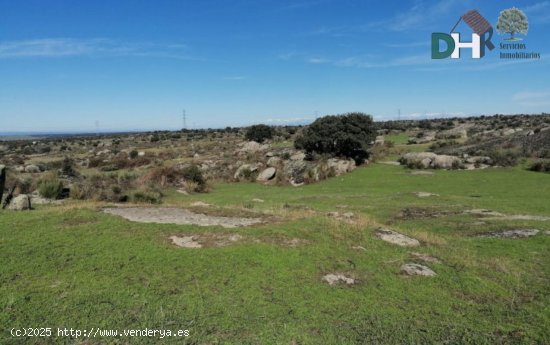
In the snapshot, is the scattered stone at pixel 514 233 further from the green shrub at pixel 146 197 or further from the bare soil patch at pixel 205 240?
the green shrub at pixel 146 197

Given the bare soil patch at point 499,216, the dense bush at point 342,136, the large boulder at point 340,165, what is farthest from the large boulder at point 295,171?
the bare soil patch at point 499,216

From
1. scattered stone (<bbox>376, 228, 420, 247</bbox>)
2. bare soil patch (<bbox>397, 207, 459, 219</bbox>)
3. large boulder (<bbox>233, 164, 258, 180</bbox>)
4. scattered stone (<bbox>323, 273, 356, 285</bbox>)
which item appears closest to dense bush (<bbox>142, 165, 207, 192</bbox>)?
large boulder (<bbox>233, 164, 258, 180</bbox>)

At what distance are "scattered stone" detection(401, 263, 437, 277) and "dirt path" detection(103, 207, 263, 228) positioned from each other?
14.9 feet

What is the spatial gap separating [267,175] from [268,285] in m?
25.1

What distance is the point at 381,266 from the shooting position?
8359 mm

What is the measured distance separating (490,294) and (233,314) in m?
4.78

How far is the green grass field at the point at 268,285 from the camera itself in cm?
584

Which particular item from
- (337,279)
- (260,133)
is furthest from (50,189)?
(260,133)

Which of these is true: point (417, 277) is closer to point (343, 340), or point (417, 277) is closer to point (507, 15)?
point (343, 340)

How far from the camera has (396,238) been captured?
10406 mm

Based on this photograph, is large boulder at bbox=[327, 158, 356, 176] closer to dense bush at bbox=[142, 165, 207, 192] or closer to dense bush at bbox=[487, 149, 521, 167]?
dense bush at bbox=[142, 165, 207, 192]

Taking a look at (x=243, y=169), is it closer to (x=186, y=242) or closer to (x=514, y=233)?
(x=514, y=233)

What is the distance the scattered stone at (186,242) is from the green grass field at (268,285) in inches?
12.2

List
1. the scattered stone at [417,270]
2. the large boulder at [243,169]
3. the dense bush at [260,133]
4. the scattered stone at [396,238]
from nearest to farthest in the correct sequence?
1. the scattered stone at [417,270]
2. the scattered stone at [396,238]
3. the large boulder at [243,169]
4. the dense bush at [260,133]
